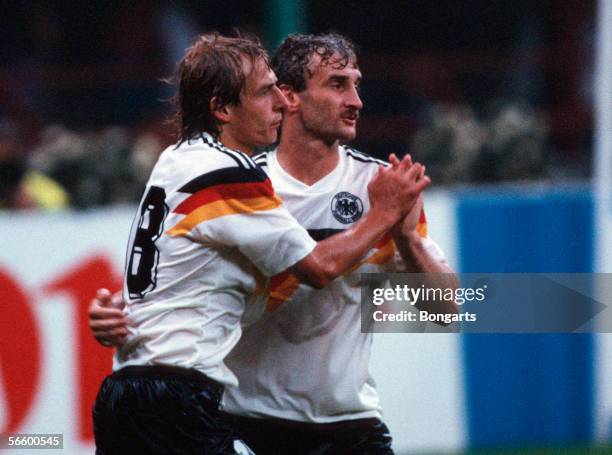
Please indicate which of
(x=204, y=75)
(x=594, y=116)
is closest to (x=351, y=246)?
(x=204, y=75)

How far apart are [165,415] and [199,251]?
478 millimetres

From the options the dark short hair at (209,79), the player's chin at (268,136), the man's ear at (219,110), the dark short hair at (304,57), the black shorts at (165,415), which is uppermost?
the dark short hair at (304,57)

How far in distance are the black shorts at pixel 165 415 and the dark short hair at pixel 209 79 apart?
2.44ft

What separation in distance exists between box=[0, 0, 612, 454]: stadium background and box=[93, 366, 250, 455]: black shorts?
3.01 meters

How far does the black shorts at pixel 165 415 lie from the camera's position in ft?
12.3

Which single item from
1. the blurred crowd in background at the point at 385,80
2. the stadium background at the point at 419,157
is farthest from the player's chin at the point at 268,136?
the blurred crowd in background at the point at 385,80

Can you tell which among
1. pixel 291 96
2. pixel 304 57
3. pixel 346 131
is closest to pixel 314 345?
pixel 346 131

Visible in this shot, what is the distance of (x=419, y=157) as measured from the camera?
403 inches

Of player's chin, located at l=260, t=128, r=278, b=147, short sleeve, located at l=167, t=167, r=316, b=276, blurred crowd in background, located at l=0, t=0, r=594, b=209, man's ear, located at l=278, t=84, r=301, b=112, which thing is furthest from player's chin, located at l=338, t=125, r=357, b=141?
blurred crowd in background, located at l=0, t=0, r=594, b=209

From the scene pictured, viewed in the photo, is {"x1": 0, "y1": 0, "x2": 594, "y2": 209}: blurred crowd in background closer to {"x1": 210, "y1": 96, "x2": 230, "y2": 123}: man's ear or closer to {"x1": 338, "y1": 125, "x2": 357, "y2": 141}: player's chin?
{"x1": 338, "y1": 125, "x2": 357, "y2": 141}: player's chin

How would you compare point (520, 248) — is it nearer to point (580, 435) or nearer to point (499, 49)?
point (580, 435)

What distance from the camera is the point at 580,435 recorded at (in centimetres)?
781

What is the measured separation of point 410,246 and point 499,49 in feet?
31.1

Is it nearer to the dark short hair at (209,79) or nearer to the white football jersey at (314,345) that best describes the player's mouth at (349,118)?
the white football jersey at (314,345)
